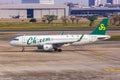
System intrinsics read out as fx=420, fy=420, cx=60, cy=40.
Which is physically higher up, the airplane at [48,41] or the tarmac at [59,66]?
the airplane at [48,41]

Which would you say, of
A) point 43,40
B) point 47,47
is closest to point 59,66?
point 47,47

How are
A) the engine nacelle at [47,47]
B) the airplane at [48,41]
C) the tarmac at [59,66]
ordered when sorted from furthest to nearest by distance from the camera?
the airplane at [48,41] < the engine nacelle at [47,47] < the tarmac at [59,66]

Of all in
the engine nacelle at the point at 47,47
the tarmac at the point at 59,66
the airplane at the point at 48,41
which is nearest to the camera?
the tarmac at the point at 59,66

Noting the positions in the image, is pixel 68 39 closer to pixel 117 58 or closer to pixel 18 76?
pixel 117 58

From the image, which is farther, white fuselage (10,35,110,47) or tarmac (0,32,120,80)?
white fuselage (10,35,110,47)

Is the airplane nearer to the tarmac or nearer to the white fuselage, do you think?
the white fuselage

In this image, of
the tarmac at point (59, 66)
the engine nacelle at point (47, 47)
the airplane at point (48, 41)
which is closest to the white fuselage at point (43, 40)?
the airplane at point (48, 41)

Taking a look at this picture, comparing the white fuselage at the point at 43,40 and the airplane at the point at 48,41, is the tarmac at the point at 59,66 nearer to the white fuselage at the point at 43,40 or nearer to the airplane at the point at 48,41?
the airplane at the point at 48,41

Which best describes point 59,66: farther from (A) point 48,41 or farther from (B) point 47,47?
(A) point 48,41

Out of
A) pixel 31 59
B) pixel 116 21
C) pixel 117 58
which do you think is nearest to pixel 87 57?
pixel 117 58

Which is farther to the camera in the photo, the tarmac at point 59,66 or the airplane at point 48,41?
the airplane at point 48,41

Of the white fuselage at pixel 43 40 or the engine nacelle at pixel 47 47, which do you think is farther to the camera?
Result: the white fuselage at pixel 43 40

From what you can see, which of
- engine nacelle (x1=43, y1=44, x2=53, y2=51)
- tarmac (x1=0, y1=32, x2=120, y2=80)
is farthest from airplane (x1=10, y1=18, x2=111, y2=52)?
tarmac (x1=0, y1=32, x2=120, y2=80)

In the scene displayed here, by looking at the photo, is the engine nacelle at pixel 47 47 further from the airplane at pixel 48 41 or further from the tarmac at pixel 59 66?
the tarmac at pixel 59 66
